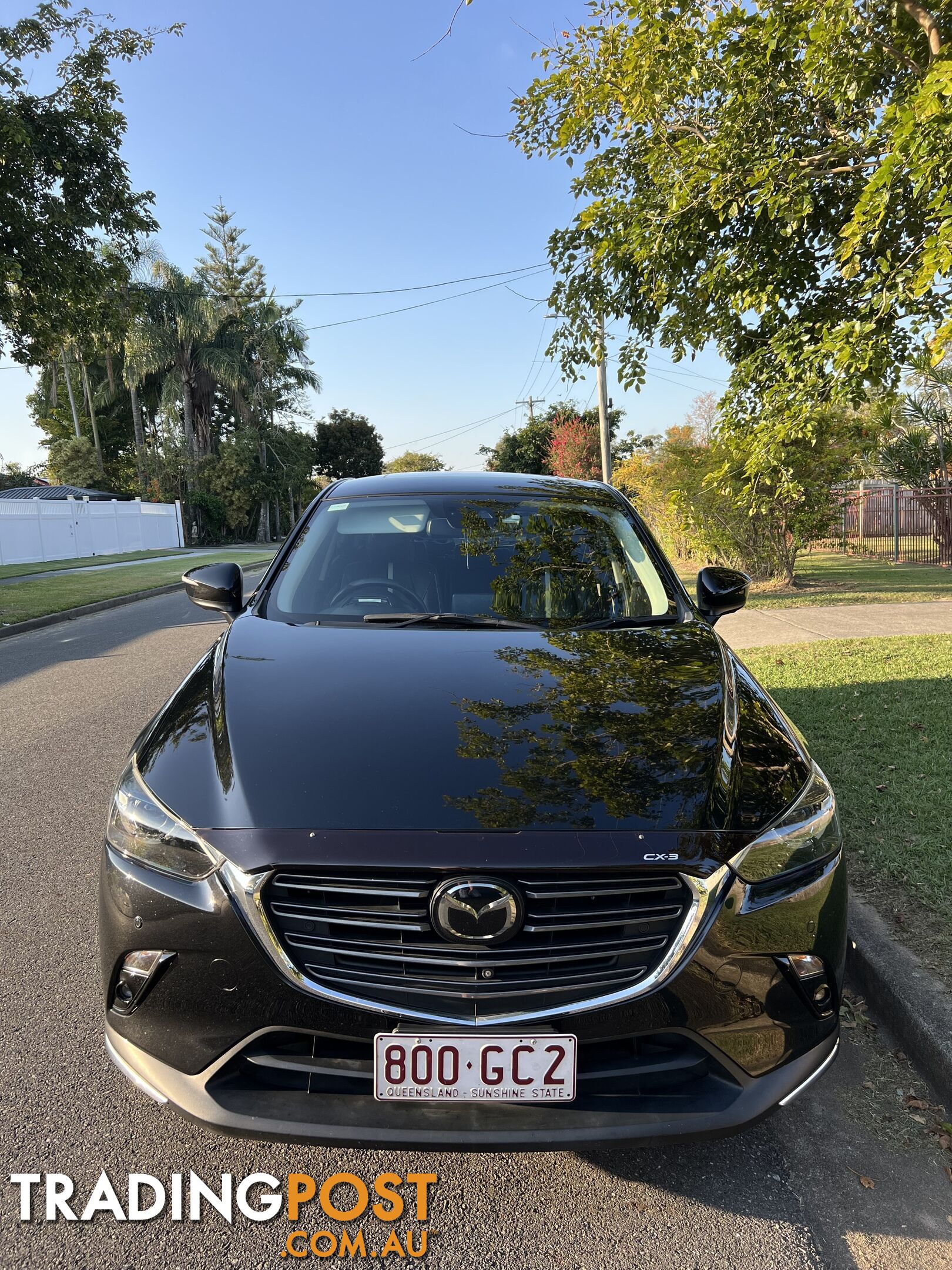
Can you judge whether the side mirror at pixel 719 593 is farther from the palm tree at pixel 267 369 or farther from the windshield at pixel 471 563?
the palm tree at pixel 267 369

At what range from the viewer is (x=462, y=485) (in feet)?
13.1

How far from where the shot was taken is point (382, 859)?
5.74 feet

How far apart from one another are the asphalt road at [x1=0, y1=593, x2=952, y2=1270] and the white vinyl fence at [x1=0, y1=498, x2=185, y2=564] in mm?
25210

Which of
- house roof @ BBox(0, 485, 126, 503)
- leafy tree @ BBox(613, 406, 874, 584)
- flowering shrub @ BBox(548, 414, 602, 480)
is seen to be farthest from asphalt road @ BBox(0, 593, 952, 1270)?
house roof @ BBox(0, 485, 126, 503)

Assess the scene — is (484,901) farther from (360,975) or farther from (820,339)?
(820,339)

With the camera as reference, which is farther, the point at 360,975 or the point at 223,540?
the point at 223,540

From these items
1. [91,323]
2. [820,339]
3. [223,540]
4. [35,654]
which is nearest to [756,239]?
[820,339]

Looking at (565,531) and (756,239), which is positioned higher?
(756,239)

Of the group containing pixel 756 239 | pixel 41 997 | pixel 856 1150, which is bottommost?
pixel 856 1150

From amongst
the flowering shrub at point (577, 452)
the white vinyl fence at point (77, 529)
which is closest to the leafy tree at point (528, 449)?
the flowering shrub at point (577, 452)

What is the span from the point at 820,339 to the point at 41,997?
754 centimetres

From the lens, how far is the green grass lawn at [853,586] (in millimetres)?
11891

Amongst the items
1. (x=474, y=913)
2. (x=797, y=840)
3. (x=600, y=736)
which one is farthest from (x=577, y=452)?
(x=474, y=913)

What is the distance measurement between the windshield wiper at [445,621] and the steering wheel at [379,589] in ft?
0.51
